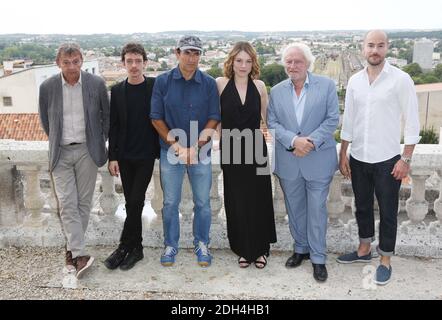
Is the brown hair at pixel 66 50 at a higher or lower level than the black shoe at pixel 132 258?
higher

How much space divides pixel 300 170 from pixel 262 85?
696mm

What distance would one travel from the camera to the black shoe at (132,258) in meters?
3.91

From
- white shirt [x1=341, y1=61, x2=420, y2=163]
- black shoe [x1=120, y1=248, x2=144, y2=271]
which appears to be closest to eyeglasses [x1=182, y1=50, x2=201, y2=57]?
white shirt [x1=341, y1=61, x2=420, y2=163]

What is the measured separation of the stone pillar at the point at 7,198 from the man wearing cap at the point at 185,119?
1.42m

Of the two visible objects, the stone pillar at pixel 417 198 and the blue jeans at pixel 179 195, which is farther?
the stone pillar at pixel 417 198

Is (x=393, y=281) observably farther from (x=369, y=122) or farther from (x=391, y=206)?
(x=369, y=122)

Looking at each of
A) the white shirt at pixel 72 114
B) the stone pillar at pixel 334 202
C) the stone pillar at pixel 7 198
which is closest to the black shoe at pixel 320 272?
the stone pillar at pixel 334 202

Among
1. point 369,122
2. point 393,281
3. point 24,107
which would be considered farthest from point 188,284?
point 24,107

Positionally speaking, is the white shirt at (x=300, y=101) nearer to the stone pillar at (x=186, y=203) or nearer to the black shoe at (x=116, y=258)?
the stone pillar at (x=186, y=203)

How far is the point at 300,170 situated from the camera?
12.3ft

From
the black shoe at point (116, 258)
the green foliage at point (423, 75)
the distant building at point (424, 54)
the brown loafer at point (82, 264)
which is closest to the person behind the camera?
the brown loafer at point (82, 264)
